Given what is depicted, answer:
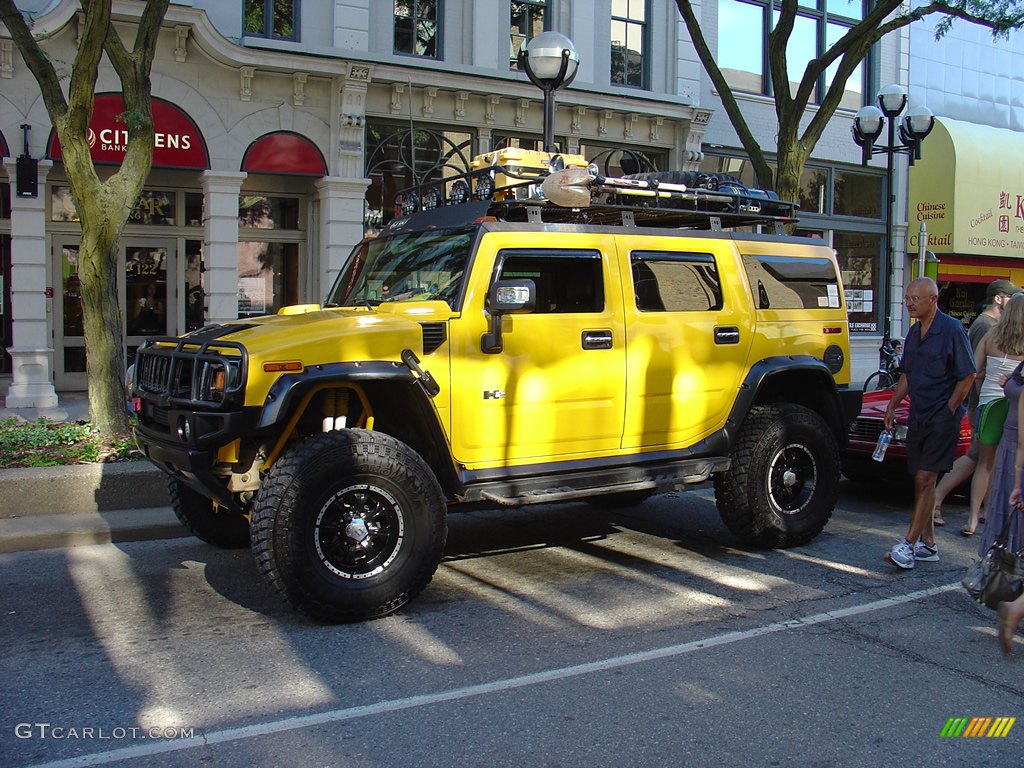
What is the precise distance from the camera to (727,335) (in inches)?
266

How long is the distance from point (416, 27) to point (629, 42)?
14.1ft

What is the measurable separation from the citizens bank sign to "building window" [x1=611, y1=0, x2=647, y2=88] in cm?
783

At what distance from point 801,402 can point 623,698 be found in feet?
12.6

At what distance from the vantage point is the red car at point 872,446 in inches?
342

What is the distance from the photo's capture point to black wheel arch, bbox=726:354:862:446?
22.2 feet

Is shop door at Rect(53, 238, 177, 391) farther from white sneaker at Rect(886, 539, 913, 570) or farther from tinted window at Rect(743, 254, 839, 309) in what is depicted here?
white sneaker at Rect(886, 539, 913, 570)

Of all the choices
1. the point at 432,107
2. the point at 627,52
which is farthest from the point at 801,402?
the point at 627,52

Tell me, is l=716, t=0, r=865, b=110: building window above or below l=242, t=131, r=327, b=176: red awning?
above

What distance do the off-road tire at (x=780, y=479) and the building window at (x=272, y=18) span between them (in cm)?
1112

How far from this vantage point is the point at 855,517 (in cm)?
840

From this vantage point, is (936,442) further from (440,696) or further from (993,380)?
(440,696)

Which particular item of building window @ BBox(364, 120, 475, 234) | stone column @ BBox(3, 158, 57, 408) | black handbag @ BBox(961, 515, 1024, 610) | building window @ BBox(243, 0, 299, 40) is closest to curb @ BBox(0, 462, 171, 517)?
black handbag @ BBox(961, 515, 1024, 610)

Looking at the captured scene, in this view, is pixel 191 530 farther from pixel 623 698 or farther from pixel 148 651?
pixel 623 698

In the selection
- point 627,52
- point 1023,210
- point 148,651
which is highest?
point 627,52
